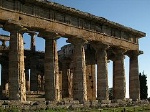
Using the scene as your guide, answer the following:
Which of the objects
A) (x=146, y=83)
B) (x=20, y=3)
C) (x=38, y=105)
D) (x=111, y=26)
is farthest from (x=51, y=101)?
(x=146, y=83)

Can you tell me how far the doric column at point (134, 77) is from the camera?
39906 millimetres

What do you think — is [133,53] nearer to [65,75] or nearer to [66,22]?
[65,75]

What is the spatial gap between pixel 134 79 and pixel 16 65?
18384 millimetres

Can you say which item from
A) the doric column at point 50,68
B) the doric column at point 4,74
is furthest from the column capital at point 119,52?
the doric column at point 4,74

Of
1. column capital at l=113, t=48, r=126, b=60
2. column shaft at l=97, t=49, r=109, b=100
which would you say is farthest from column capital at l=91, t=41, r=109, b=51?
column capital at l=113, t=48, r=126, b=60

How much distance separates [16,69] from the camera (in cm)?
2648

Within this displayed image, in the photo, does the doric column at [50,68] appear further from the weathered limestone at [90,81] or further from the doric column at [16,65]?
the weathered limestone at [90,81]

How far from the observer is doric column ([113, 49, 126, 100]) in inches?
1481

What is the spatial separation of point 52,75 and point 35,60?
14.0m

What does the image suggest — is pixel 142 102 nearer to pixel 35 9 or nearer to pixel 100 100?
pixel 100 100

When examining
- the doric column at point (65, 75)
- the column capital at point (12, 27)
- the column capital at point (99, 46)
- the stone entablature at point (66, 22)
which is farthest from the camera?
the doric column at point (65, 75)

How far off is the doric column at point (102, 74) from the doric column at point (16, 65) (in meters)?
10.6

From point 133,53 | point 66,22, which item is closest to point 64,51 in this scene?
point 133,53

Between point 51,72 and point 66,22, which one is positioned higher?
point 66,22
